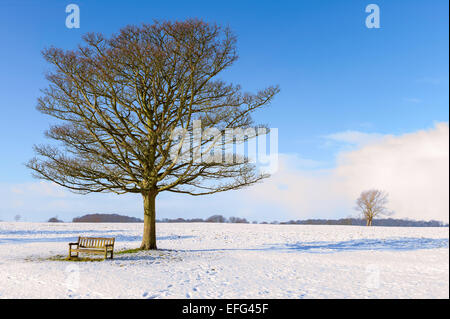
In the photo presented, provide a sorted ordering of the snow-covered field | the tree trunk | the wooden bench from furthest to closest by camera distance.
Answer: the tree trunk
the wooden bench
the snow-covered field

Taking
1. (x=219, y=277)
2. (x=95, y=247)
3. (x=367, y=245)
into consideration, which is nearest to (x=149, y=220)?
(x=95, y=247)

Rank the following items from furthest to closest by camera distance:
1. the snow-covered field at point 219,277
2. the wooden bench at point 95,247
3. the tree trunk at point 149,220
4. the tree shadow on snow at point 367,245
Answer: the tree shadow on snow at point 367,245, the tree trunk at point 149,220, the wooden bench at point 95,247, the snow-covered field at point 219,277

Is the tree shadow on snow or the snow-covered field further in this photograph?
the tree shadow on snow

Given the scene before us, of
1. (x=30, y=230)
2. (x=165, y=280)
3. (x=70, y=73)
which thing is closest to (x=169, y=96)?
(x=70, y=73)

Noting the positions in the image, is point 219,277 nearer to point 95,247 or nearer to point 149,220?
point 95,247

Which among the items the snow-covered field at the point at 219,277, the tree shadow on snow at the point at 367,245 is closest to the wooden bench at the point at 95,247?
the snow-covered field at the point at 219,277

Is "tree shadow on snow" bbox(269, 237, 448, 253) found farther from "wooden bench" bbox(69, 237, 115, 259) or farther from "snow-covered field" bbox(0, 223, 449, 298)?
"wooden bench" bbox(69, 237, 115, 259)

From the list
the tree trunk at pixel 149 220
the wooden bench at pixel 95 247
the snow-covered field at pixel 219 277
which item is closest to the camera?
the snow-covered field at pixel 219 277

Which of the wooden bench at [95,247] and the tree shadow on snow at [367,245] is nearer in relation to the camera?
the wooden bench at [95,247]

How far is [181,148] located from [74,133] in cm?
562

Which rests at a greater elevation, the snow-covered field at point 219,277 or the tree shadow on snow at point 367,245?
the snow-covered field at point 219,277

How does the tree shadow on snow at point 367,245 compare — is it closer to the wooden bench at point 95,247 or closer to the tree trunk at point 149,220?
the tree trunk at point 149,220

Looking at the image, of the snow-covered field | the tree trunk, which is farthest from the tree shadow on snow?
the tree trunk
